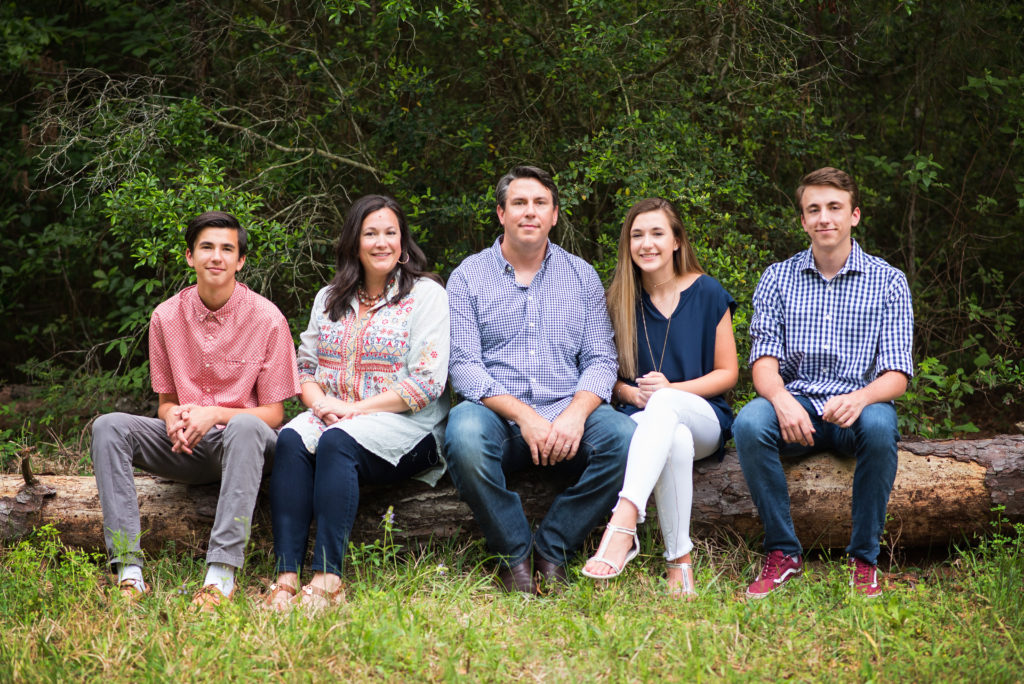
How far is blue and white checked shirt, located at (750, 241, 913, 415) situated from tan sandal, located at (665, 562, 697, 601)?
84 centimetres

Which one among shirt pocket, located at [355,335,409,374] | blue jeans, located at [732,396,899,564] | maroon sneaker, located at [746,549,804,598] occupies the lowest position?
maroon sneaker, located at [746,549,804,598]

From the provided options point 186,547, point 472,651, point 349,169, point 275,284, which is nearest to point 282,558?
point 186,547

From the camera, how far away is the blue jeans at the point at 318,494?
3.21 m

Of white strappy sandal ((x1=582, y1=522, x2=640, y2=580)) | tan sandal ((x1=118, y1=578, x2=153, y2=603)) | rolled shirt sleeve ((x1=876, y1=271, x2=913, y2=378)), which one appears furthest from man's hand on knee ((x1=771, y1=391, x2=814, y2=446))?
tan sandal ((x1=118, y1=578, x2=153, y2=603))

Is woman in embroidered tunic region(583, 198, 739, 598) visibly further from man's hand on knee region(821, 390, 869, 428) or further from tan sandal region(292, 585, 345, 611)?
tan sandal region(292, 585, 345, 611)

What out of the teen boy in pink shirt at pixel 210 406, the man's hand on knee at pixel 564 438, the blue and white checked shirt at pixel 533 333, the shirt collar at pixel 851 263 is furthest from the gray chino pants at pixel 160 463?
the shirt collar at pixel 851 263

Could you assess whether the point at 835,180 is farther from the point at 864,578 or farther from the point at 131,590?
the point at 131,590

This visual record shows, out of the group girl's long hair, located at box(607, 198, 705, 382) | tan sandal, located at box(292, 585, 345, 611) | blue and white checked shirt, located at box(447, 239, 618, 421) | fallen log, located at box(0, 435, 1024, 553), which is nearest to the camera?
tan sandal, located at box(292, 585, 345, 611)

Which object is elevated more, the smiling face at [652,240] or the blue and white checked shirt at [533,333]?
the smiling face at [652,240]

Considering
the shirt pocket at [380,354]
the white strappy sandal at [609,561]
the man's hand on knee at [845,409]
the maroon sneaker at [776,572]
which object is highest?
the shirt pocket at [380,354]

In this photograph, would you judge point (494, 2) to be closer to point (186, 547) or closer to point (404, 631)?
point (186, 547)

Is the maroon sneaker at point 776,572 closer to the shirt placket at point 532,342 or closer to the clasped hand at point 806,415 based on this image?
the clasped hand at point 806,415

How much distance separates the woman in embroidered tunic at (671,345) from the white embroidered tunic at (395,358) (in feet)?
2.57

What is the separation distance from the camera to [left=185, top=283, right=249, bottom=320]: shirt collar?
12.0 ft
